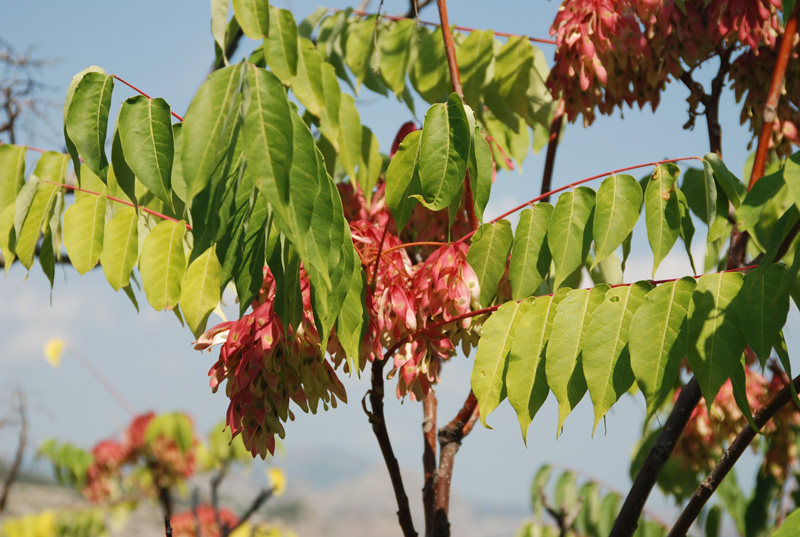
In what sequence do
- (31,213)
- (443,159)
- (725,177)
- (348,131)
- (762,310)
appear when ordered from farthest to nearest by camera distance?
(348,131)
(31,213)
(725,177)
(443,159)
(762,310)

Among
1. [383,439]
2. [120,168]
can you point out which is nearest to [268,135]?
[120,168]

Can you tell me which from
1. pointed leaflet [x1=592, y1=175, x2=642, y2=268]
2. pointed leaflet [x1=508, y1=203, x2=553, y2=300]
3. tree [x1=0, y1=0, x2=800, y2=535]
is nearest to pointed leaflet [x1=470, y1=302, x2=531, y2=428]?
tree [x1=0, y1=0, x2=800, y2=535]

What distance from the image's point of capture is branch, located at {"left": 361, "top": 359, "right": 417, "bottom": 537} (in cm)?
155

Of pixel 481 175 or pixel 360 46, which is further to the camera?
pixel 360 46

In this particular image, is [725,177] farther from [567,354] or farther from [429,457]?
[429,457]

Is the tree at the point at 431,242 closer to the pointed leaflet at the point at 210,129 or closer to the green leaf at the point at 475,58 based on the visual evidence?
the pointed leaflet at the point at 210,129

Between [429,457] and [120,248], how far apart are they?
100 centimetres

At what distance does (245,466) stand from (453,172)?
569cm

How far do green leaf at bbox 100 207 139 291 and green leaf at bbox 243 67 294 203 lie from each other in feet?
2.84

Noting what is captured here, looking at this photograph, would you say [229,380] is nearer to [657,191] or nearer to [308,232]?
[308,232]

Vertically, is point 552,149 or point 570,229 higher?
point 552,149

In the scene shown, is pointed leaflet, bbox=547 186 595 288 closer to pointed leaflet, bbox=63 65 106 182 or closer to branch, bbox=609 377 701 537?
branch, bbox=609 377 701 537

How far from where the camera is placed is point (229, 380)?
54.9 inches

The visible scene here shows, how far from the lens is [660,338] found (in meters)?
1.25
